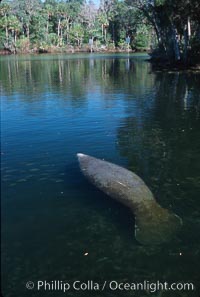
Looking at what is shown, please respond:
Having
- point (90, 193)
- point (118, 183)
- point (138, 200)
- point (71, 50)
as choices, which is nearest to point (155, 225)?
point (138, 200)

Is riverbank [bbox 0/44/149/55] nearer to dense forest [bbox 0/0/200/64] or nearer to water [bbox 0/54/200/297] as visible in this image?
dense forest [bbox 0/0/200/64]

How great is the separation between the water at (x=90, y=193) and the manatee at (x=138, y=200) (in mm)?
300

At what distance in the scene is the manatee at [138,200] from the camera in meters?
10.4

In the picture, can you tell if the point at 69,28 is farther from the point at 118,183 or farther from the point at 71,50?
the point at 118,183

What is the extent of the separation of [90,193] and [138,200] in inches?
85.7

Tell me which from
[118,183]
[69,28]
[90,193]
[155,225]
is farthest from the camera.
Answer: [69,28]

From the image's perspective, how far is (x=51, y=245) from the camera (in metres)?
10.5

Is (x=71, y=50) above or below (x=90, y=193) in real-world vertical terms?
above

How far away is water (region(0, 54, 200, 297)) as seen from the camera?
9.52m

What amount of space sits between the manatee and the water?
0.98 ft

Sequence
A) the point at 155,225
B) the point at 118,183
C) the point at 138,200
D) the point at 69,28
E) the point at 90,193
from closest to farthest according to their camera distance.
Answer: the point at 155,225 < the point at 138,200 < the point at 118,183 < the point at 90,193 < the point at 69,28

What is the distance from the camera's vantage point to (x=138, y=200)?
1197cm

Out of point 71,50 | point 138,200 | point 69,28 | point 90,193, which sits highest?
point 69,28

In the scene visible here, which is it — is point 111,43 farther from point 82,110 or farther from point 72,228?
point 72,228
